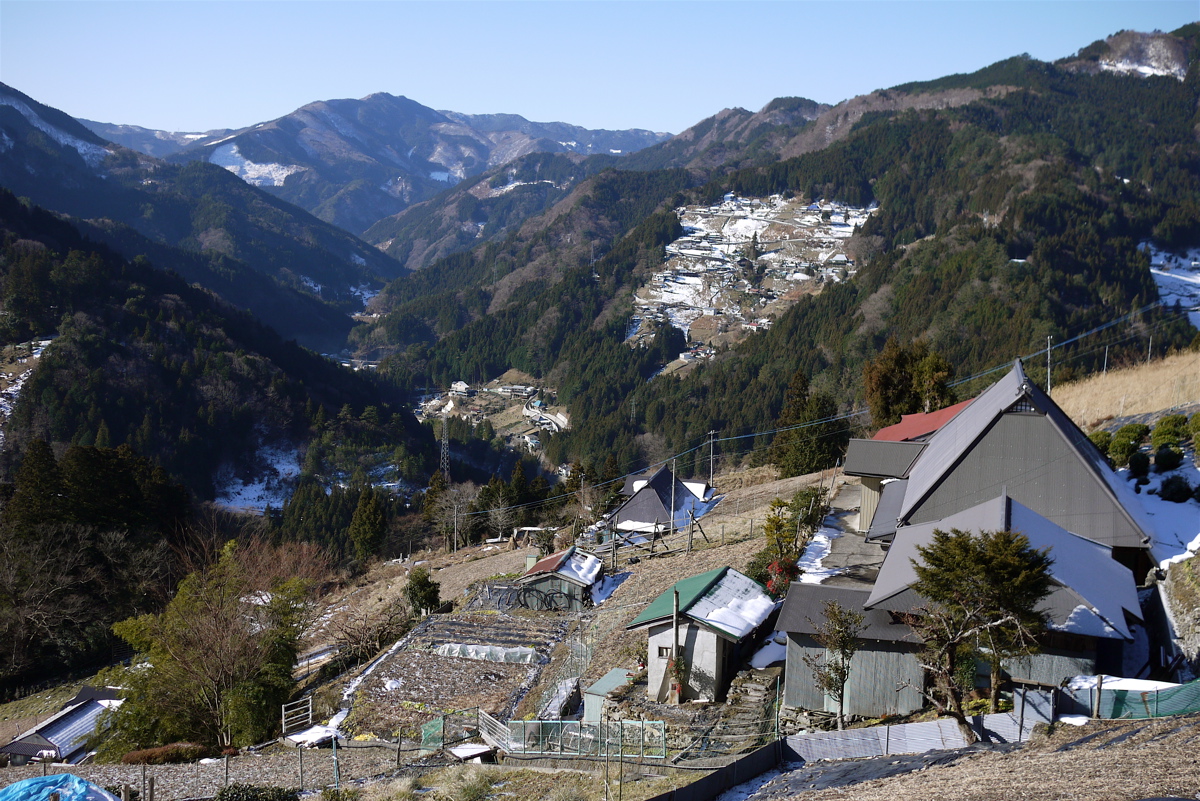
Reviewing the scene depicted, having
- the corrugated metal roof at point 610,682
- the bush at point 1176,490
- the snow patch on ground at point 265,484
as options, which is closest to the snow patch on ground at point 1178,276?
the bush at point 1176,490

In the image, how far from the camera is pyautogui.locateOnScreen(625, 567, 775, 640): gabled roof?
50.4ft

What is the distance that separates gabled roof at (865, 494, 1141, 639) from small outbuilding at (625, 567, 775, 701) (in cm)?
309

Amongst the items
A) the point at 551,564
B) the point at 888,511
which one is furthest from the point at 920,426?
the point at 551,564

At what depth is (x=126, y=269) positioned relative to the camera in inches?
3711

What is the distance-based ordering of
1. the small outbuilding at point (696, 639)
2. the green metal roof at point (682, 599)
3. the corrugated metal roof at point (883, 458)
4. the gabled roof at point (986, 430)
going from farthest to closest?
the corrugated metal roof at point (883, 458)
the gabled roof at point (986, 430)
the green metal roof at point (682, 599)
the small outbuilding at point (696, 639)

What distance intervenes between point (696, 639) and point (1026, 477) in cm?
914

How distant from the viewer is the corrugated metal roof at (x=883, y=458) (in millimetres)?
22861

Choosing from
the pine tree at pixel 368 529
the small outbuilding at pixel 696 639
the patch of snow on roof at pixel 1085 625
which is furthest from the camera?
the pine tree at pixel 368 529

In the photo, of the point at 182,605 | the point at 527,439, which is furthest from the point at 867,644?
the point at 527,439

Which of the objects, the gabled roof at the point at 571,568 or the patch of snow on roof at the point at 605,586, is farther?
the patch of snow on roof at the point at 605,586

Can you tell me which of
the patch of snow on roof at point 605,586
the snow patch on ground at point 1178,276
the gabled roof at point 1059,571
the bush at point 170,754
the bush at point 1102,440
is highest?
the snow patch on ground at point 1178,276

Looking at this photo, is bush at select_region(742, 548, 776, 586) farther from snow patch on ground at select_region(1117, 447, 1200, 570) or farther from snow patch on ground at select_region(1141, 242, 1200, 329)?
snow patch on ground at select_region(1141, 242, 1200, 329)

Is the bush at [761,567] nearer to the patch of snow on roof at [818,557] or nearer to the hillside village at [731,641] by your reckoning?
the patch of snow on roof at [818,557]

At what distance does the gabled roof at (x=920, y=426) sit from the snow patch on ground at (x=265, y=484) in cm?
6881
